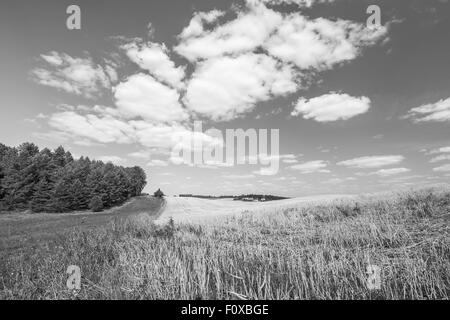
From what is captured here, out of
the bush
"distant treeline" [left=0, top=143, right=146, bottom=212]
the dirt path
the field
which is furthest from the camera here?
the bush

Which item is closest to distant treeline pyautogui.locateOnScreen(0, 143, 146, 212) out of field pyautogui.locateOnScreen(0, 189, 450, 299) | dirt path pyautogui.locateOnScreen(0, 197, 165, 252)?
dirt path pyautogui.locateOnScreen(0, 197, 165, 252)

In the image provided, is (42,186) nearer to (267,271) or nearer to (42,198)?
(42,198)

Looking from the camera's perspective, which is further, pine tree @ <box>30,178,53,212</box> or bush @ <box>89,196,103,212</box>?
bush @ <box>89,196,103,212</box>

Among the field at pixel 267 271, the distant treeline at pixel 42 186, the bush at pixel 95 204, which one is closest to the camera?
the field at pixel 267 271

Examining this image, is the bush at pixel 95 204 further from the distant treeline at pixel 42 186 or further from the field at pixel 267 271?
the field at pixel 267 271

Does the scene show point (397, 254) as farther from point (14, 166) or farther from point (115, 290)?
point (14, 166)

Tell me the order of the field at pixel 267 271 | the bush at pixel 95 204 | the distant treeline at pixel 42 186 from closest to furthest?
1. the field at pixel 267 271
2. the distant treeline at pixel 42 186
3. the bush at pixel 95 204

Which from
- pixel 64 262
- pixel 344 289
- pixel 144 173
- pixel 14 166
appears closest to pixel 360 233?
pixel 344 289

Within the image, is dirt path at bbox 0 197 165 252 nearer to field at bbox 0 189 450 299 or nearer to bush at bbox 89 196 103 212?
field at bbox 0 189 450 299

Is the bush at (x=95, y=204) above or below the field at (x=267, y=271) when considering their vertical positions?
below

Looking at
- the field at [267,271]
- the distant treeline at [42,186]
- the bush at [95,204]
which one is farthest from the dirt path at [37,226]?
the bush at [95,204]

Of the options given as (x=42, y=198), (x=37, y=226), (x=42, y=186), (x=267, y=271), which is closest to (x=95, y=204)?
(x=42, y=198)

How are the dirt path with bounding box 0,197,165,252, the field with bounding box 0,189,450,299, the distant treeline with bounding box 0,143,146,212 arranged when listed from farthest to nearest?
1. the distant treeline with bounding box 0,143,146,212
2. the dirt path with bounding box 0,197,165,252
3. the field with bounding box 0,189,450,299
